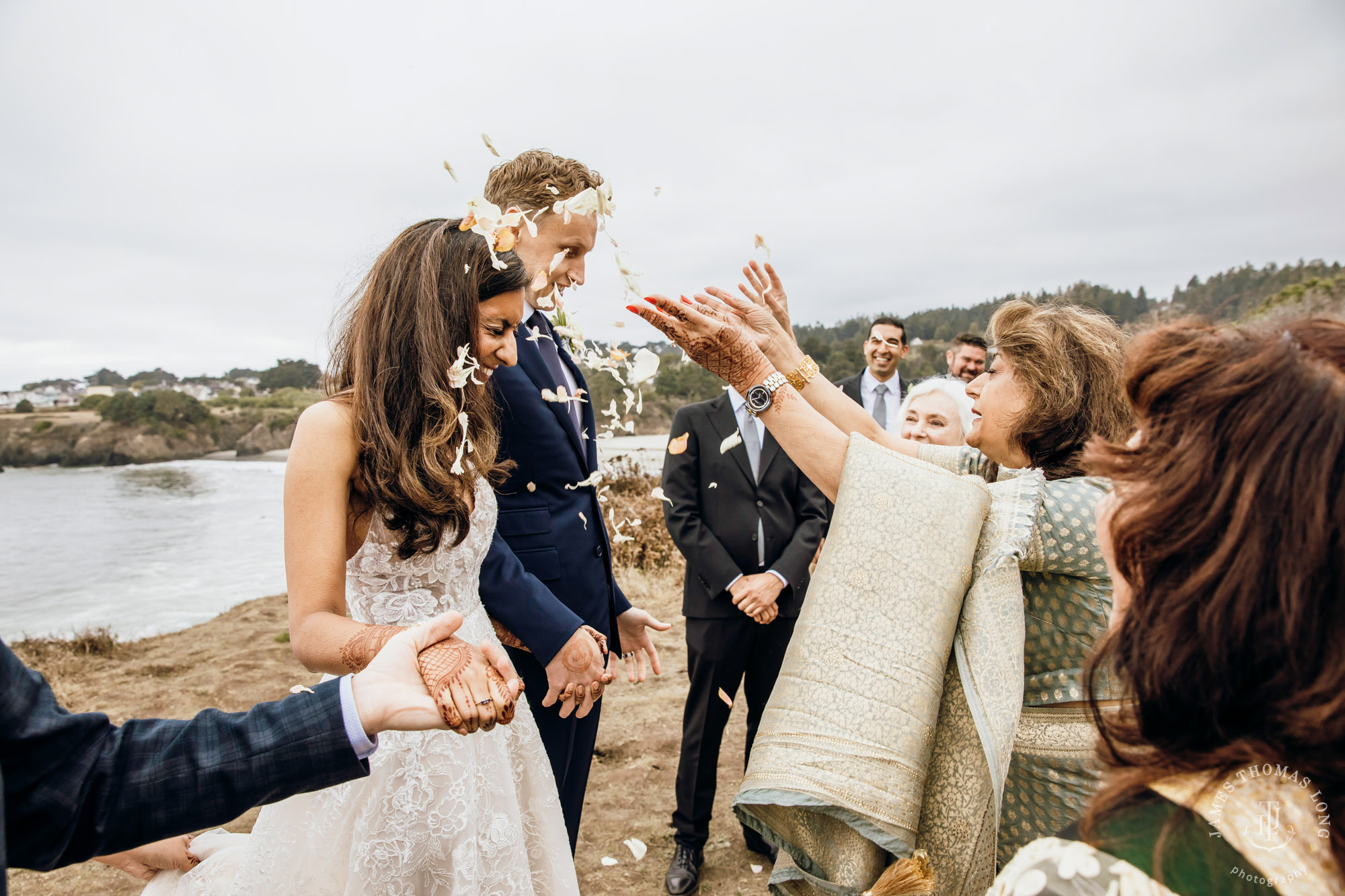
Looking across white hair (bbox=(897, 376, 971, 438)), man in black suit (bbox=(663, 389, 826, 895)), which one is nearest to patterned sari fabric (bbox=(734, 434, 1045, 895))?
man in black suit (bbox=(663, 389, 826, 895))

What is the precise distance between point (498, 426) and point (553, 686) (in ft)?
2.72

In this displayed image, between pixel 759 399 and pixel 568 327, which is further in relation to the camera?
pixel 568 327

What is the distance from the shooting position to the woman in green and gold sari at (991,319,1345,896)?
2.49ft

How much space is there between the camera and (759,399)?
204cm

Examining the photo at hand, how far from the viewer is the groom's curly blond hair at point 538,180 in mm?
2420

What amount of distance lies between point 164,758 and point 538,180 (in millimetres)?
2018

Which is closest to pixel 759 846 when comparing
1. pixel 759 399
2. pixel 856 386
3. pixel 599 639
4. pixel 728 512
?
pixel 728 512

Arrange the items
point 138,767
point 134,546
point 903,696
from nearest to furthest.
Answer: point 138,767 < point 903,696 < point 134,546

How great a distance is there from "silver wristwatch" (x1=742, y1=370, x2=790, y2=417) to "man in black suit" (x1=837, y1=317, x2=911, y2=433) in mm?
4562

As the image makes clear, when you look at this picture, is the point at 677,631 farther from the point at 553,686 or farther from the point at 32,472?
the point at 32,472

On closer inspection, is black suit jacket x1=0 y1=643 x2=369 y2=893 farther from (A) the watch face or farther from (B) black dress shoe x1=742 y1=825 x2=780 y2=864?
(B) black dress shoe x1=742 y1=825 x2=780 y2=864

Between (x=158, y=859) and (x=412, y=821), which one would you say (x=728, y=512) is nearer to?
(x=412, y=821)

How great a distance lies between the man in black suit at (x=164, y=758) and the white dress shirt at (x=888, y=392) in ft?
19.0

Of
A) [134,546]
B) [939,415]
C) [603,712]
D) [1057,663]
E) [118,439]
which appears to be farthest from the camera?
[118,439]
